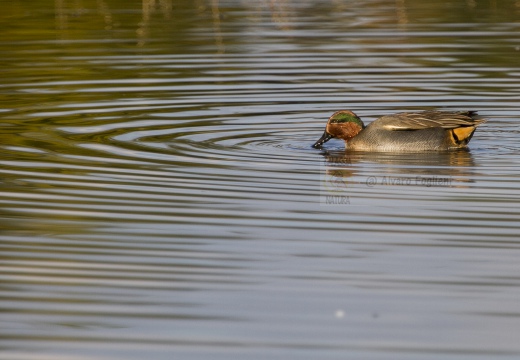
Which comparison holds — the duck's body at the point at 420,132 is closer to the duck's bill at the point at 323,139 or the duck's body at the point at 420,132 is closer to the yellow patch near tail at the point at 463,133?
the yellow patch near tail at the point at 463,133

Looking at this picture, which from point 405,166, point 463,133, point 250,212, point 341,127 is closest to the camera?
point 250,212

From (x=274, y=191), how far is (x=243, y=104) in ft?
17.0

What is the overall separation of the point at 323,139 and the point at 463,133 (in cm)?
130

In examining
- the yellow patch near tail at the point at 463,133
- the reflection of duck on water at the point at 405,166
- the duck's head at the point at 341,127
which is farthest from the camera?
the duck's head at the point at 341,127

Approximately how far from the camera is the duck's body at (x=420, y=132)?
1166 cm

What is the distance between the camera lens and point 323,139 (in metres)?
12.1

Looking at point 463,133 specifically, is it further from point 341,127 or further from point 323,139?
point 323,139

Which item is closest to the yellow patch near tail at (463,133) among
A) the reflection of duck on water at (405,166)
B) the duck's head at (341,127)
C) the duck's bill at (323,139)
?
the reflection of duck on water at (405,166)

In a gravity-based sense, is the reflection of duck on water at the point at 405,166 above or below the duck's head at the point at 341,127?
below

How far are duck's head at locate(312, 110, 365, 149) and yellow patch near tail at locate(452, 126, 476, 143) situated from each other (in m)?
0.91

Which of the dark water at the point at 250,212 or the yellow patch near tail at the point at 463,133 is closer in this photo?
the dark water at the point at 250,212

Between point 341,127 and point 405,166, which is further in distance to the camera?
point 341,127

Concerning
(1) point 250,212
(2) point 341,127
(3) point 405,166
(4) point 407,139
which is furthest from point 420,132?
(1) point 250,212

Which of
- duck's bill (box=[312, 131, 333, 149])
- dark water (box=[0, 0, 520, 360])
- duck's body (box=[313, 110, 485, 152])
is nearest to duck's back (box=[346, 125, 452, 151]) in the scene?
duck's body (box=[313, 110, 485, 152])
